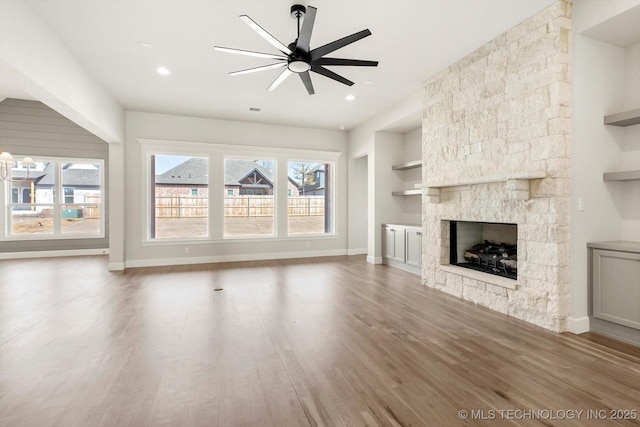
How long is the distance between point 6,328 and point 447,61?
20.1ft

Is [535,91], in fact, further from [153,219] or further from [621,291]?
[153,219]

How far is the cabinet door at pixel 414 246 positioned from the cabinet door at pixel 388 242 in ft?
1.70

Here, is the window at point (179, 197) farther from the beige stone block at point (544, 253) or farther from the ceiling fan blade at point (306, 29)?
the beige stone block at point (544, 253)

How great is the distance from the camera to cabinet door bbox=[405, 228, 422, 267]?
5.55 metres

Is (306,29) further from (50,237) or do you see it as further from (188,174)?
(50,237)

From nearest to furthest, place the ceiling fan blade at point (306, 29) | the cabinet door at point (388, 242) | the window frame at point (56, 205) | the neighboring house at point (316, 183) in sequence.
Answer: the ceiling fan blade at point (306, 29) < the cabinet door at point (388, 242) < the window frame at point (56, 205) < the neighboring house at point (316, 183)

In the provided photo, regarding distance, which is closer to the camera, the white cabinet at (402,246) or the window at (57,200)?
the white cabinet at (402,246)

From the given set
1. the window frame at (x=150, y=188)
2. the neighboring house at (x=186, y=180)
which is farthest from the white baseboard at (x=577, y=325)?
the neighboring house at (x=186, y=180)

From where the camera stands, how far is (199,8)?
310 centimetres

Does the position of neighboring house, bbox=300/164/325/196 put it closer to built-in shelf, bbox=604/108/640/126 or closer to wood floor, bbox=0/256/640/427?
wood floor, bbox=0/256/640/427

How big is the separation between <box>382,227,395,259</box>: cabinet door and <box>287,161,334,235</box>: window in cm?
172

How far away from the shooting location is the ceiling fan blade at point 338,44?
111 inches


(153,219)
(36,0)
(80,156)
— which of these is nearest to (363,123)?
(153,219)

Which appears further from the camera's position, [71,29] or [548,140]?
[71,29]
